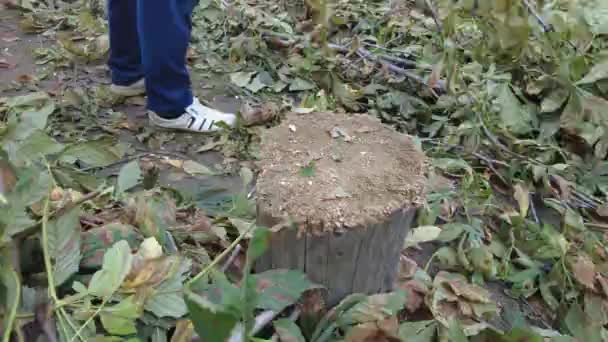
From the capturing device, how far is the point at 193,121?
2180 mm

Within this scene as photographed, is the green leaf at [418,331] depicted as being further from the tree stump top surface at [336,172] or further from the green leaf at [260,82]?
the green leaf at [260,82]

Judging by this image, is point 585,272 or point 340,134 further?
point 585,272

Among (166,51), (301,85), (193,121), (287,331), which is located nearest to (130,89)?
(193,121)

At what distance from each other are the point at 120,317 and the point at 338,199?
372 mm

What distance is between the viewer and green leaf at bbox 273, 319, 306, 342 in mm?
988

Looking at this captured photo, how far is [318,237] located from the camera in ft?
3.15

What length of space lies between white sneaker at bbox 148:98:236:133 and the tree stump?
1.09m

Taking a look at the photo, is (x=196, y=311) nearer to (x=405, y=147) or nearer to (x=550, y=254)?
(x=405, y=147)

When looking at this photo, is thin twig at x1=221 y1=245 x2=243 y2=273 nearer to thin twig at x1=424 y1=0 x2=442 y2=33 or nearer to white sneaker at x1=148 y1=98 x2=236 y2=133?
white sneaker at x1=148 y1=98 x2=236 y2=133

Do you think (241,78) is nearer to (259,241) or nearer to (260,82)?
(260,82)

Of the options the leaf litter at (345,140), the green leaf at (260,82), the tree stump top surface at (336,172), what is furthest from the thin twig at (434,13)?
the tree stump top surface at (336,172)

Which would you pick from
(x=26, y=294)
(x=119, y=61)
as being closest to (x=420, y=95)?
(x=119, y=61)

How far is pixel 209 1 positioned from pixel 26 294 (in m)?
2.37

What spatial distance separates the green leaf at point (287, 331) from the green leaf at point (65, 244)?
0.33 m
